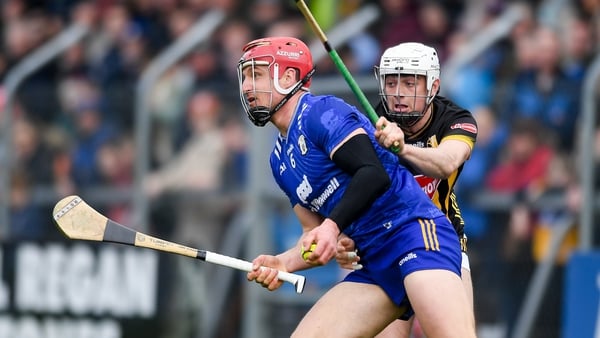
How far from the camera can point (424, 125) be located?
641 centimetres

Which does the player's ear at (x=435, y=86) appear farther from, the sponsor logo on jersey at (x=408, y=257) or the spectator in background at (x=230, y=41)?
the spectator in background at (x=230, y=41)

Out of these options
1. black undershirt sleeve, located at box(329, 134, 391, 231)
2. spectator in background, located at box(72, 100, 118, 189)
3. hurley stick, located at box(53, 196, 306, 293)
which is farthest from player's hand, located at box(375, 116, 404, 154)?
spectator in background, located at box(72, 100, 118, 189)

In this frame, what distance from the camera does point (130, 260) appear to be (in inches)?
416

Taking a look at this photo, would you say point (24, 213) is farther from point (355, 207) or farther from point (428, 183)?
point (355, 207)

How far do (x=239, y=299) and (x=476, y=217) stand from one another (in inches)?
88.9

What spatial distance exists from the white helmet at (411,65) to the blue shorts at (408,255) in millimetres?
611

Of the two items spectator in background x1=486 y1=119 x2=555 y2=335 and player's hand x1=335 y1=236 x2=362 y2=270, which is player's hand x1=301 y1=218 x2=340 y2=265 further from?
spectator in background x1=486 y1=119 x2=555 y2=335

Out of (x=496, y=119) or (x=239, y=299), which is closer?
(x=496, y=119)

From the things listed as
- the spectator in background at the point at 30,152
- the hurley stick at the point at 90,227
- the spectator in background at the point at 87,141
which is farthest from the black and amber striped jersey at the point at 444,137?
the spectator in background at the point at 30,152

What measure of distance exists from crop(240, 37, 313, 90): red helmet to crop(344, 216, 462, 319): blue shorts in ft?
2.77

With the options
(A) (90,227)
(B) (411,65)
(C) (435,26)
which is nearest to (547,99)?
(C) (435,26)

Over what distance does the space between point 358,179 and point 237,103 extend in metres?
4.56

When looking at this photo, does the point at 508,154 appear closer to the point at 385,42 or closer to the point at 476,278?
the point at 476,278

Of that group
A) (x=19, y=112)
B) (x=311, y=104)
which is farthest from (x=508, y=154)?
(x=19, y=112)
